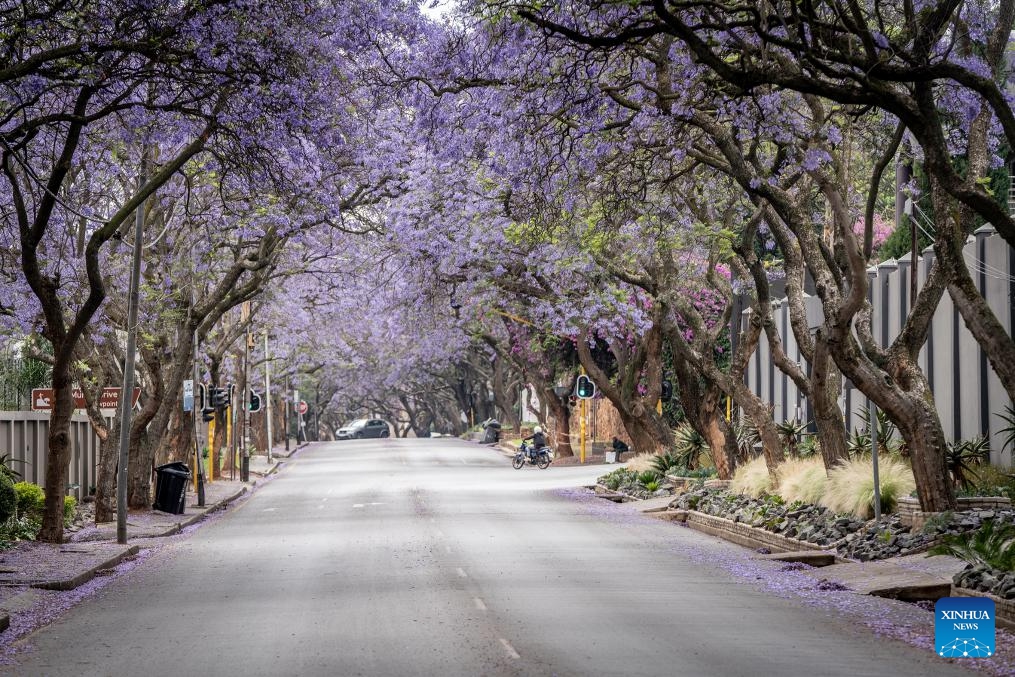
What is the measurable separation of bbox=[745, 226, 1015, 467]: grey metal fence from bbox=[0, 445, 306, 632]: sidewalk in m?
12.7

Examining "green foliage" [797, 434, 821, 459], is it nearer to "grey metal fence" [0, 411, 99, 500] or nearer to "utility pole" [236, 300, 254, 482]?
"grey metal fence" [0, 411, 99, 500]

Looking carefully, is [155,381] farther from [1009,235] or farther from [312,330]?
[312,330]

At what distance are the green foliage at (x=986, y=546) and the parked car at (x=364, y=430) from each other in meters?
84.6

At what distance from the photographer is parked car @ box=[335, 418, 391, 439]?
330ft

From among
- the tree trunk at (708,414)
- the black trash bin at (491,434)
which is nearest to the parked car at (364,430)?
the black trash bin at (491,434)

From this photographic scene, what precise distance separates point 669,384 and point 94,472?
2184 cm

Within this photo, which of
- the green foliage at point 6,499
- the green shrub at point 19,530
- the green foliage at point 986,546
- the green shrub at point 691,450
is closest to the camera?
the green foliage at point 986,546

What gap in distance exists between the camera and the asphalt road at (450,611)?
1141 centimetres

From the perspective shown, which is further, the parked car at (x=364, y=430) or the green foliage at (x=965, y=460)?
the parked car at (x=364, y=430)

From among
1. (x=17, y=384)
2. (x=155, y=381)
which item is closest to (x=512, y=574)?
(x=155, y=381)

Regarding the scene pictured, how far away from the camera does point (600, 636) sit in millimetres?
12727

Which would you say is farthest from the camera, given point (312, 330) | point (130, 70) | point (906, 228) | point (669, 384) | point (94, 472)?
point (312, 330)

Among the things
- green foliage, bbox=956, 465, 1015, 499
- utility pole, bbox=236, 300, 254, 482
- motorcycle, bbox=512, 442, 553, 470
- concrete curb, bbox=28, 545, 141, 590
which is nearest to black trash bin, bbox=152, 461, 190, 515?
concrete curb, bbox=28, 545, 141, 590

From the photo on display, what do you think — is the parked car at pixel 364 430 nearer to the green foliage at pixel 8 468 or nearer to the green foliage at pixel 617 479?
the green foliage at pixel 617 479
